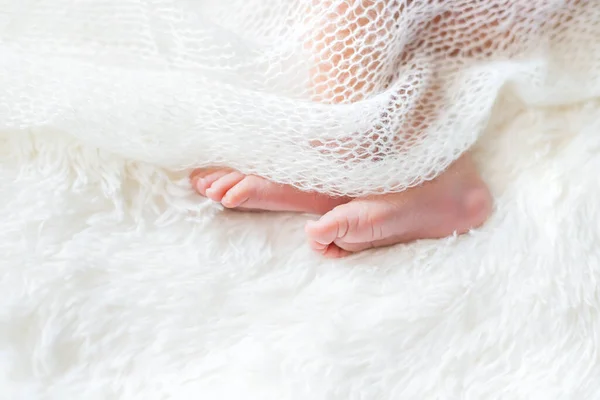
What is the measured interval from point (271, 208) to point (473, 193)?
183 millimetres

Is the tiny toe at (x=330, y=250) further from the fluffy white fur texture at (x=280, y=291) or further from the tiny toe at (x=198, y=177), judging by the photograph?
the tiny toe at (x=198, y=177)

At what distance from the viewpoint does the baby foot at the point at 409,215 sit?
0.57 metres

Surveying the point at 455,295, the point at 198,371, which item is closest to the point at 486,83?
the point at 455,295

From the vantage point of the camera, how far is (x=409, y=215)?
0.59 m

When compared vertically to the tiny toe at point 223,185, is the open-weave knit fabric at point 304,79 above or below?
above

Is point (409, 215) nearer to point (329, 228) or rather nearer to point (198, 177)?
point (329, 228)

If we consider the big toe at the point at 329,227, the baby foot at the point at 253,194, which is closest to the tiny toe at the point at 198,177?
the baby foot at the point at 253,194

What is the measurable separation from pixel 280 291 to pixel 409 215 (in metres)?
0.13

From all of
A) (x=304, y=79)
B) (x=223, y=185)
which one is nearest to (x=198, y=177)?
(x=223, y=185)

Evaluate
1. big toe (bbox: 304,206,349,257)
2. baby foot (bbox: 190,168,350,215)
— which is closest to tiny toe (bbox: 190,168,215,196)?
baby foot (bbox: 190,168,350,215)

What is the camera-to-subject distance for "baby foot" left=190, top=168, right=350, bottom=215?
0.59m

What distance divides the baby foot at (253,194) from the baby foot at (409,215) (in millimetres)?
35

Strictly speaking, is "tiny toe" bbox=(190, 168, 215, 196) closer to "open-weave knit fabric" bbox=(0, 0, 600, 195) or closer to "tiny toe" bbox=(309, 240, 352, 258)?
"open-weave knit fabric" bbox=(0, 0, 600, 195)

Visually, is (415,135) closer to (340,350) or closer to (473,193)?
(473,193)
